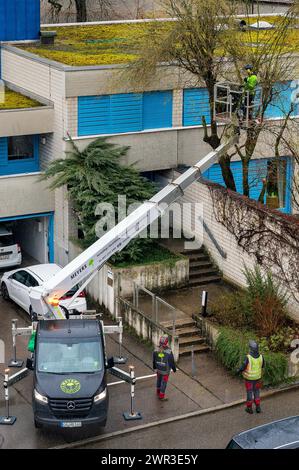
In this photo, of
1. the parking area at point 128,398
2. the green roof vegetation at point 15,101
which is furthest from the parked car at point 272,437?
the green roof vegetation at point 15,101

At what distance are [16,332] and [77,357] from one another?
253 cm

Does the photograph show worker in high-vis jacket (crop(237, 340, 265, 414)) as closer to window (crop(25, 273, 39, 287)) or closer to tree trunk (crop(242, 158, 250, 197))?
window (crop(25, 273, 39, 287))

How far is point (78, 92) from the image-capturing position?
30672 millimetres

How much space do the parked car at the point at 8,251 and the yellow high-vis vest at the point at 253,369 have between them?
37.1 feet

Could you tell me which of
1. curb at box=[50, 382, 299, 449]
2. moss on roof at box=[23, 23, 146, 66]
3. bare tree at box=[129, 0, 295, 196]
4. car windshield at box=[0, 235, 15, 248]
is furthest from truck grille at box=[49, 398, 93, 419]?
moss on roof at box=[23, 23, 146, 66]

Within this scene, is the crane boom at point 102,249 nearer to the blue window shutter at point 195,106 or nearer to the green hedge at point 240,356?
the green hedge at point 240,356

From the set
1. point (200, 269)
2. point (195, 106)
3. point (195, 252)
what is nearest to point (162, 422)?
point (200, 269)

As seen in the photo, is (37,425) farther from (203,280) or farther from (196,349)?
(203,280)

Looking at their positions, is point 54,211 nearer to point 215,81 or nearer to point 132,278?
point 132,278

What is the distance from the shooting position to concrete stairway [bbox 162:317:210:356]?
26.6 metres

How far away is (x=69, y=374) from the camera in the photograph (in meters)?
22.6

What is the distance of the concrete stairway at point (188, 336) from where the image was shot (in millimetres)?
26625
